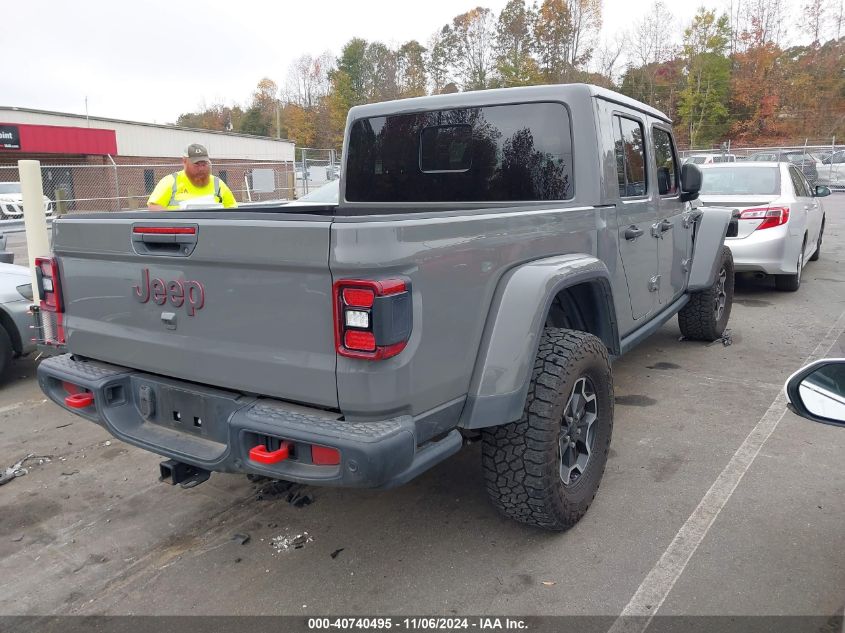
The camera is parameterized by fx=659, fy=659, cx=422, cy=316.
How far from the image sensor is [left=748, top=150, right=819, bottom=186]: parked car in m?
26.5

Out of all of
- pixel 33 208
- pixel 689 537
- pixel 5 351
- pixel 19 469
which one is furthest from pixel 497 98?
pixel 5 351

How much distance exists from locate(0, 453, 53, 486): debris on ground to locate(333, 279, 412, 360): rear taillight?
2718mm

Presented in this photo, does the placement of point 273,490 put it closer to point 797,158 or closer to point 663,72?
point 797,158

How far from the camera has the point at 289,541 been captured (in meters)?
3.06

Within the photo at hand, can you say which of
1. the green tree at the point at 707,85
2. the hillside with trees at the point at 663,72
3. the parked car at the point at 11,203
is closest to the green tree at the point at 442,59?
the hillside with trees at the point at 663,72

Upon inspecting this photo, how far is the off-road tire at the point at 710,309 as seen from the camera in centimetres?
573

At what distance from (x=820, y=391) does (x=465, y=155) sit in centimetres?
252

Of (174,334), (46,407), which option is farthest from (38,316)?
(174,334)

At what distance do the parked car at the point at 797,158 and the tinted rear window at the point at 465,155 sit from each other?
26.2 m

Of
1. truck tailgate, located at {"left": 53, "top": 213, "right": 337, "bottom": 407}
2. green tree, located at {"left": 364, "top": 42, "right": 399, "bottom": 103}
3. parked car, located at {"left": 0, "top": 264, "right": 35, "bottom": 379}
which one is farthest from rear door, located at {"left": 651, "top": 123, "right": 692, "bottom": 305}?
green tree, located at {"left": 364, "top": 42, "right": 399, "bottom": 103}

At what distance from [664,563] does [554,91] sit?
7.95ft

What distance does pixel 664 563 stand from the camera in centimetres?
277

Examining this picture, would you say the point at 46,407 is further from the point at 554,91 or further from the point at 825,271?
the point at 825,271

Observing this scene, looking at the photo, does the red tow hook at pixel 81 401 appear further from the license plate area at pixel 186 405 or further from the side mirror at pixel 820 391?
the side mirror at pixel 820 391
